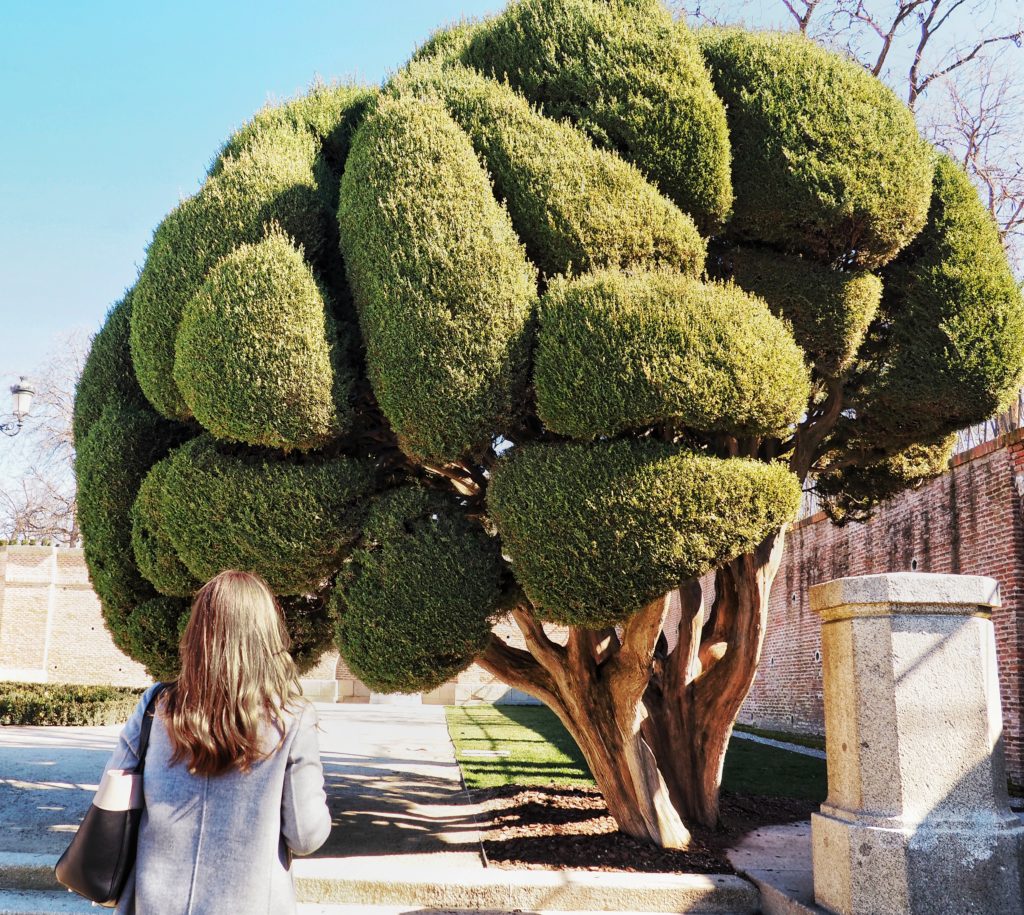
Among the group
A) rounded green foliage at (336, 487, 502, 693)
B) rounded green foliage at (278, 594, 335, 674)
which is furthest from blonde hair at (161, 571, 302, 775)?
rounded green foliage at (278, 594, 335, 674)

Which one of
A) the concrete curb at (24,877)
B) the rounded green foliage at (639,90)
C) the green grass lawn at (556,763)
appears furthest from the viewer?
the green grass lawn at (556,763)

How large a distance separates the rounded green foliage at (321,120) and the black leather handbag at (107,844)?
514 centimetres

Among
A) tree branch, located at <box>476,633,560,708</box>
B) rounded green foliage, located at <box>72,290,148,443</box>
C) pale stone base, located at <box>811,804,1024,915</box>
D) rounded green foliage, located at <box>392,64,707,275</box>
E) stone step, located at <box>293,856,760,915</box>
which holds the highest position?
rounded green foliage, located at <box>392,64,707,275</box>

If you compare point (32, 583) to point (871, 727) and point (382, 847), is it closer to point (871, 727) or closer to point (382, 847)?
point (382, 847)

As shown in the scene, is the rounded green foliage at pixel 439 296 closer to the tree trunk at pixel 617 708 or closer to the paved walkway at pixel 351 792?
the tree trunk at pixel 617 708

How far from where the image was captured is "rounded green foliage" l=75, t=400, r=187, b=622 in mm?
6047

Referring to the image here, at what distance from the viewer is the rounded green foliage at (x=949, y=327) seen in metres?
5.69

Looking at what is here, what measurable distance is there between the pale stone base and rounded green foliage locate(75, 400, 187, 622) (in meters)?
4.97

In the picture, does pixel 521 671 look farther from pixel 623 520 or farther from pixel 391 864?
pixel 623 520

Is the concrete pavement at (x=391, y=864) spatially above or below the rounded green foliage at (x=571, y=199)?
below

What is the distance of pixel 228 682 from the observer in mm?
1947

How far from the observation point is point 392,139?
5.37 m

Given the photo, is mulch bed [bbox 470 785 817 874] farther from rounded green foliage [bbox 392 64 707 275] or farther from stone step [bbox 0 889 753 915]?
rounded green foliage [bbox 392 64 707 275]

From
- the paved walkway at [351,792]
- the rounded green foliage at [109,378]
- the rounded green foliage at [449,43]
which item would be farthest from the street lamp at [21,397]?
the rounded green foliage at [449,43]
